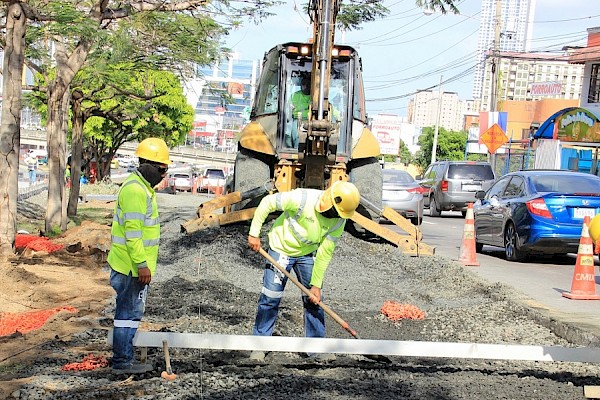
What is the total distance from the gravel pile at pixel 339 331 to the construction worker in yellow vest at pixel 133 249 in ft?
0.85

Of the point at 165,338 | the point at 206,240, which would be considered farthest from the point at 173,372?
the point at 206,240

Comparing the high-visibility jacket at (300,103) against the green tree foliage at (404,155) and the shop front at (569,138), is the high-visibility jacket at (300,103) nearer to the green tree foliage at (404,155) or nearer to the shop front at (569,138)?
the shop front at (569,138)

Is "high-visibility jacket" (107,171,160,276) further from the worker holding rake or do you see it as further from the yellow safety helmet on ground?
the yellow safety helmet on ground

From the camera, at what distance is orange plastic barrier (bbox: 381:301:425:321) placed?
29.5 ft

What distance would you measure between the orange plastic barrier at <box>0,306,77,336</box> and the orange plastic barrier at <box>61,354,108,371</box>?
165cm

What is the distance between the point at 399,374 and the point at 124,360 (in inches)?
82.7

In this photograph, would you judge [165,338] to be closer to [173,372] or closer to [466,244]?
[173,372]

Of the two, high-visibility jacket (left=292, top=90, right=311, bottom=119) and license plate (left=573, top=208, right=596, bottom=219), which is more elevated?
high-visibility jacket (left=292, top=90, right=311, bottom=119)

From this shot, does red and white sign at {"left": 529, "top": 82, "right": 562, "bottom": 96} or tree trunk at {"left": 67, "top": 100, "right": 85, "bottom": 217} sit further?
red and white sign at {"left": 529, "top": 82, "right": 562, "bottom": 96}

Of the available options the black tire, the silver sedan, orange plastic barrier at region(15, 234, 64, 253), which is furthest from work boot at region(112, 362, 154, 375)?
the silver sedan

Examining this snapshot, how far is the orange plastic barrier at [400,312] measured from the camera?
29.5 ft

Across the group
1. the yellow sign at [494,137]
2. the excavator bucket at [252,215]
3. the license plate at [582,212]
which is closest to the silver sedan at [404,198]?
the license plate at [582,212]

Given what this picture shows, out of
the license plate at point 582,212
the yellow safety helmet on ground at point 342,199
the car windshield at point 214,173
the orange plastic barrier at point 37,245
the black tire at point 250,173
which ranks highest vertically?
the yellow safety helmet on ground at point 342,199

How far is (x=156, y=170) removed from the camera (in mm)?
6461
